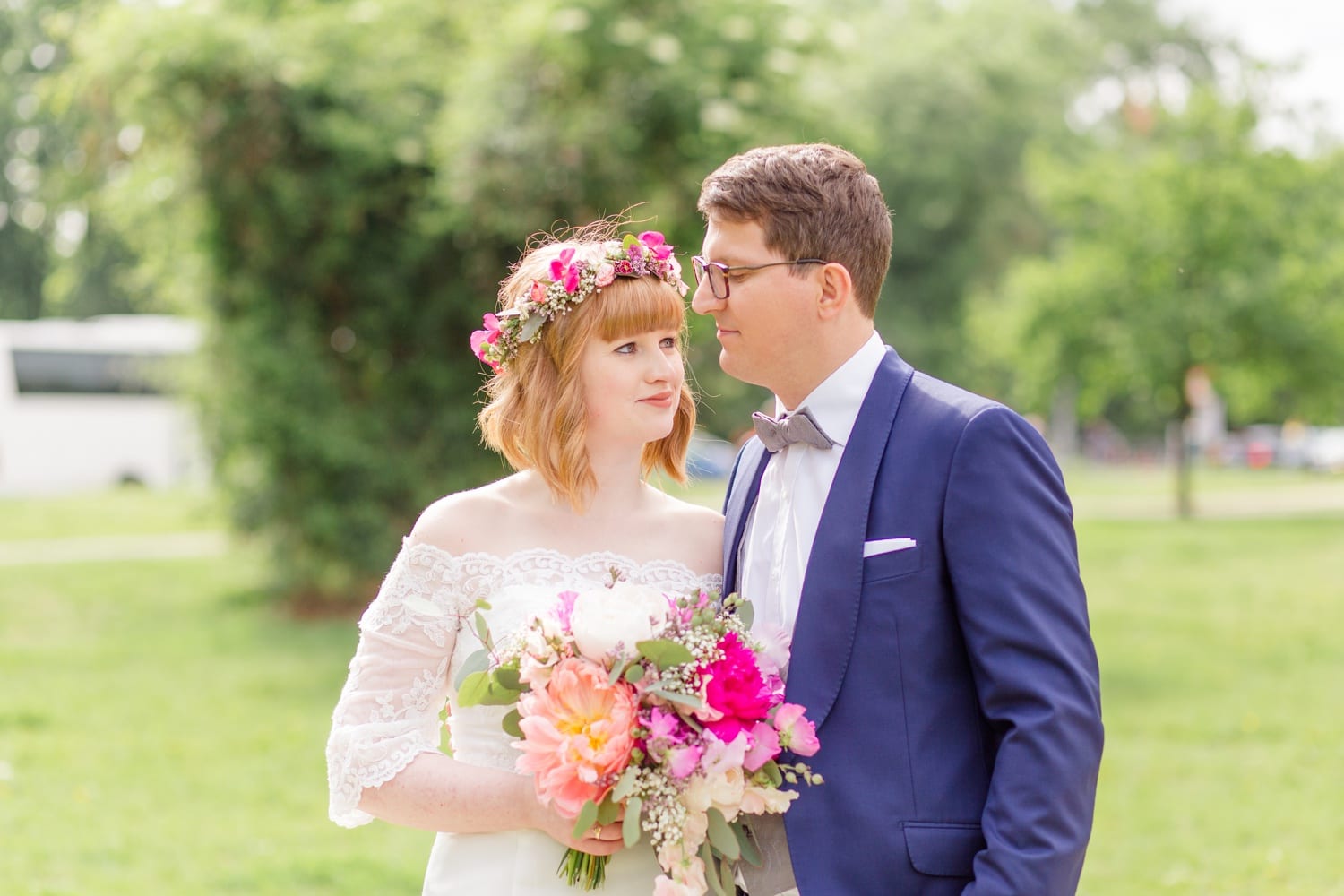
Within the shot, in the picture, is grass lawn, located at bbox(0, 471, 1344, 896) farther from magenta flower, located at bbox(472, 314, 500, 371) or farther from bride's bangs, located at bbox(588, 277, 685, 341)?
bride's bangs, located at bbox(588, 277, 685, 341)

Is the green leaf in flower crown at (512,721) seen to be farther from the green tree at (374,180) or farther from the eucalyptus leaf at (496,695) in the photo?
the green tree at (374,180)

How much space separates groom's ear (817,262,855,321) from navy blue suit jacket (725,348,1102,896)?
288 mm

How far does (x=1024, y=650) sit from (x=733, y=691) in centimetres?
50

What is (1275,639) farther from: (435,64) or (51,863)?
(51,863)

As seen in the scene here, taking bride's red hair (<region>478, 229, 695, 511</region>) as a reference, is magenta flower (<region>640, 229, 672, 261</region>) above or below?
above

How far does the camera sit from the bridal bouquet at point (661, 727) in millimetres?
2348

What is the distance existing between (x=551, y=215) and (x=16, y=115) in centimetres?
1833

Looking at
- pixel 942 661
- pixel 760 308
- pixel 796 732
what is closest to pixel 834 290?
pixel 760 308

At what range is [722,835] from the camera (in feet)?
7.93

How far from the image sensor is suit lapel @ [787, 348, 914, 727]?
8.04 ft

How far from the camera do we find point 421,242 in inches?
523

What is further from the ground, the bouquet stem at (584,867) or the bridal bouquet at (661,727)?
the bridal bouquet at (661,727)

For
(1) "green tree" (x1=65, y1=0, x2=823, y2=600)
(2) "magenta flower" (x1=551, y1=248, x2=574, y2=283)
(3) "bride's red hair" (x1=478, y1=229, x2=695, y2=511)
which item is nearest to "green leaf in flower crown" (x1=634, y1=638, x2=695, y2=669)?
(3) "bride's red hair" (x1=478, y1=229, x2=695, y2=511)

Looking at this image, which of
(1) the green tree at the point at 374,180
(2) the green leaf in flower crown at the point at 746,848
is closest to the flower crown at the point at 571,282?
(2) the green leaf in flower crown at the point at 746,848
